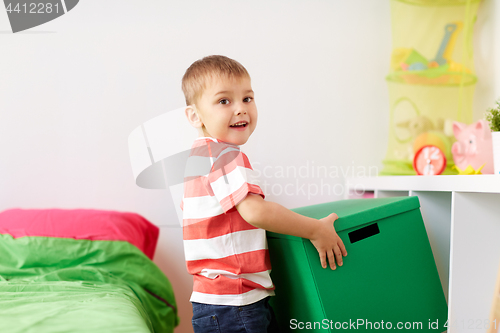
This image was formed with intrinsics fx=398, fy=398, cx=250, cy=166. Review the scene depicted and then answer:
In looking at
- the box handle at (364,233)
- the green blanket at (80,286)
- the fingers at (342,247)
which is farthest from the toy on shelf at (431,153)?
the green blanket at (80,286)

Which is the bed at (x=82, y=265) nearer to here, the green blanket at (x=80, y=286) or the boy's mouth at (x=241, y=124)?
the green blanket at (x=80, y=286)

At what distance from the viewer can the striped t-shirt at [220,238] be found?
0.76m

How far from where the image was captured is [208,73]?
0.80 metres

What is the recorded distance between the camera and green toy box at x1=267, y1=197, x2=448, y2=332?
759 millimetres

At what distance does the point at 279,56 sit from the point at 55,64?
2.60 feet

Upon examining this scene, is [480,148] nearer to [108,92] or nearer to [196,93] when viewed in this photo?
[196,93]

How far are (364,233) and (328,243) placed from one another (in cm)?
12

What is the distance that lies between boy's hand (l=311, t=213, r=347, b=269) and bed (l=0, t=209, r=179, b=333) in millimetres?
396

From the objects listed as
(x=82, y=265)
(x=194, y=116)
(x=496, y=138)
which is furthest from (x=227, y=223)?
(x=496, y=138)

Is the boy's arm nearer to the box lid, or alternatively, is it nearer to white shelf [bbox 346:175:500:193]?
the box lid

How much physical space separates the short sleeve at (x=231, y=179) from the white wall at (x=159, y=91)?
693 millimetres

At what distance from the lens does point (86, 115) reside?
1.40 m

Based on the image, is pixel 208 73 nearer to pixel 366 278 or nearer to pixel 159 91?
pixel 366 278

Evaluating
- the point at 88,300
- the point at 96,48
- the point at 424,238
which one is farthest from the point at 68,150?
the point at 424,238
